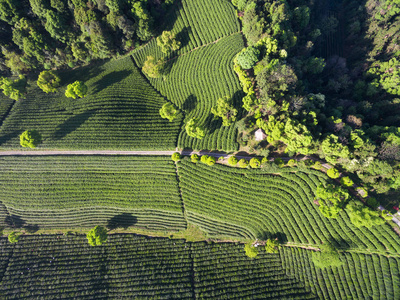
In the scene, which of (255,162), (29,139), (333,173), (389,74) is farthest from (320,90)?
(29,139)

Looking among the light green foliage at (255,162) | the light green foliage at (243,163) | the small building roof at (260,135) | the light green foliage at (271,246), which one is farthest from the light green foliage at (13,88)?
the light green foliage at (271,246)

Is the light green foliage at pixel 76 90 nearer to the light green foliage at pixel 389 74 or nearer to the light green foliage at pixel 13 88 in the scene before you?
the light green foliage at pixel 13 88

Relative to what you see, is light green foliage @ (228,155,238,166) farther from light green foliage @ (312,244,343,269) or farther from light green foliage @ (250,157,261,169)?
light green foliage @ (312,244,343,269)

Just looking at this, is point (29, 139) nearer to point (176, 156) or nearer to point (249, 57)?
point (176, 156)

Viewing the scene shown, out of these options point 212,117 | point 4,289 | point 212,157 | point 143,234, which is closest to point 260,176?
point 212,157

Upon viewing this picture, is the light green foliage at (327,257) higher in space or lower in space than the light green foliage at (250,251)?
lower

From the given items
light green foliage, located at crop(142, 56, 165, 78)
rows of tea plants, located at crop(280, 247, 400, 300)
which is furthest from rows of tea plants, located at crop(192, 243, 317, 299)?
light green foliage, located at crop(142, 56, 165, 78)

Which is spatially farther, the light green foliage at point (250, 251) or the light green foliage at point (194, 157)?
the light green foliage at point (194, 157)
